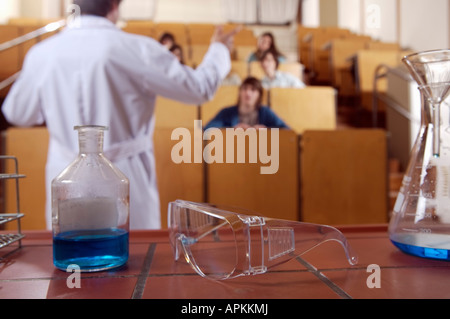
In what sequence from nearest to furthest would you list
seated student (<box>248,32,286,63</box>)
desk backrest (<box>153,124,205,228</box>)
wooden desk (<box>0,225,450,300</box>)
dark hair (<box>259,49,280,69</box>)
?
1. wooden desk (<box>0,225,450,300</box>)
2. desk backrest (<box>153,124,205,228</box>)
3. dark hair (<box>259,49,280,69</box>)
4. seated student (<box>248,32,286,63</box>)

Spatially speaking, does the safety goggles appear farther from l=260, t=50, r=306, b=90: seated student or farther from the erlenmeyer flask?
l=260, t=50, r=306, b=90: seated student

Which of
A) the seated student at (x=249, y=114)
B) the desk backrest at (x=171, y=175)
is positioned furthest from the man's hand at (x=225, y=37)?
the seated student at (x=249, y=114)

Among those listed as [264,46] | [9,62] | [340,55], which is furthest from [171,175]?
[340,55]

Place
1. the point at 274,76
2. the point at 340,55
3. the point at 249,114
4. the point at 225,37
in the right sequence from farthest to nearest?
1. the point at 340,55
2. the point at 274,76
3. the point at 249,114
4. the point at 225,37

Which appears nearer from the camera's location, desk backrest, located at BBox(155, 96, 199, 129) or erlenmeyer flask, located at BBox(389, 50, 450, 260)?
erlenmeyer flask, located at BBox(389, 50, 450, 260)

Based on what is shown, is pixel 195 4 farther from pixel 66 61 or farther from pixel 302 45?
pixel 66 61

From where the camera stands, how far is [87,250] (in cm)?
29

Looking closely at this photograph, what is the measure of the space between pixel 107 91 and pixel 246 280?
63 cm

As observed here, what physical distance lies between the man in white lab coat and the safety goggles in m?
0.51

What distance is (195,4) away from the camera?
5215mm

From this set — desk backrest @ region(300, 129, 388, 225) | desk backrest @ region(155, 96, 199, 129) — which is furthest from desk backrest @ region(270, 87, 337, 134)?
desk backrest @ region(300, 129, 388, 225)

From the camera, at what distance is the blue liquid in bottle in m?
0.29

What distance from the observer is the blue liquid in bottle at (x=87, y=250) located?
29cm

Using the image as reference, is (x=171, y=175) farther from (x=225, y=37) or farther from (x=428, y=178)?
(x=428, y=178)
